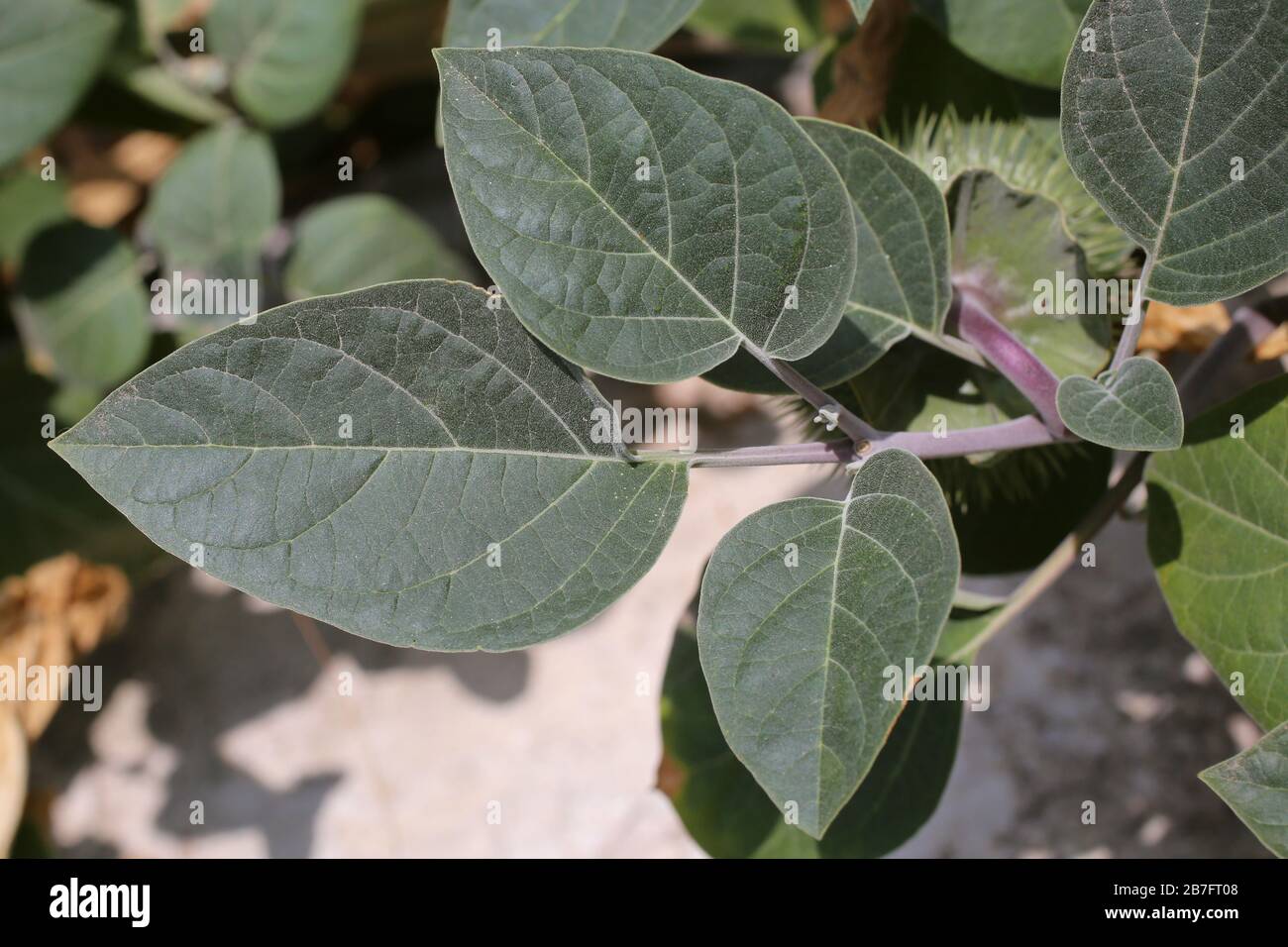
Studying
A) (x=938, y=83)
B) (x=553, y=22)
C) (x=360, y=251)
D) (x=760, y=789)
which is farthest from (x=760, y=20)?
(x=760, y=789)

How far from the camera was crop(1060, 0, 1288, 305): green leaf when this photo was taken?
1.61ft

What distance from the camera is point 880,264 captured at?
1.91ft

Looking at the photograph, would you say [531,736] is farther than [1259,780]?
Yes

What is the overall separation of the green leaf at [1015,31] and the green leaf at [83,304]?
2.65 ft

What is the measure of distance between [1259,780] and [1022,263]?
30 centimetres

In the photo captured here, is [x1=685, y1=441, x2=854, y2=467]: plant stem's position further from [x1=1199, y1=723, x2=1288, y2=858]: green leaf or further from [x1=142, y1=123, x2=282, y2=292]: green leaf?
[x1=142, y1=123, x2=282, y2=292]: green leaf

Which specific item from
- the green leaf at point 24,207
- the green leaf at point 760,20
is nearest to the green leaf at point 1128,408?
the green leaf at point 760,20

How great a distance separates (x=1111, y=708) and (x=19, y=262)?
121 cm

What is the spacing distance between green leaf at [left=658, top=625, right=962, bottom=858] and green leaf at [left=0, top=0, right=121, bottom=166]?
687 mm

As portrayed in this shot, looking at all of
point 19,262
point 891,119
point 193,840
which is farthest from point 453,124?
point 193,840

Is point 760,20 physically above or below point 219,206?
above

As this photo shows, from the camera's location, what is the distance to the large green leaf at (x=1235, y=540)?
1.93 feet

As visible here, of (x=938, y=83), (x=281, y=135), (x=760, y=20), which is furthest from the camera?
(x=281, y=135)

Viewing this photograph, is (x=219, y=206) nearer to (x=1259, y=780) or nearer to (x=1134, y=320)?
(x=1134, y=320)
